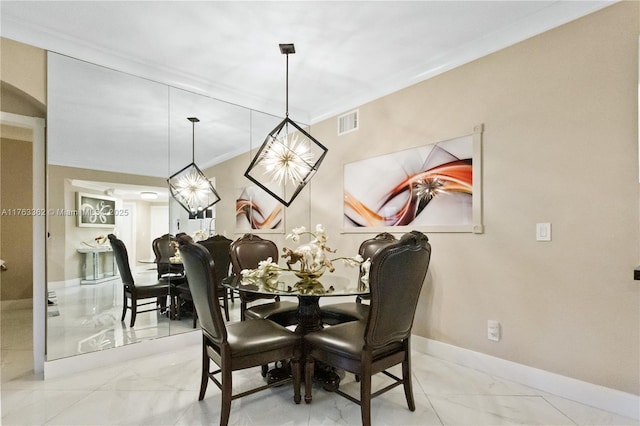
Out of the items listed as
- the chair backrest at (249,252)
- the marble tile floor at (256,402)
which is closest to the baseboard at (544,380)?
the marble tile floor at (256,402)

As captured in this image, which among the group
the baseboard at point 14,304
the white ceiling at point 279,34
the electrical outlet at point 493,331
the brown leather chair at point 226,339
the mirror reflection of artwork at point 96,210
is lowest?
the baseboard at point 14,304

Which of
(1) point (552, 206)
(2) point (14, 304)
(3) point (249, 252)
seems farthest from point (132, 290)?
(1) point (552, 206)

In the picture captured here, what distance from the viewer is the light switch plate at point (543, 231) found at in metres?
2.26

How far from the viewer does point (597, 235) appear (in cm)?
205

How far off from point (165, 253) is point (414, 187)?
261 cm

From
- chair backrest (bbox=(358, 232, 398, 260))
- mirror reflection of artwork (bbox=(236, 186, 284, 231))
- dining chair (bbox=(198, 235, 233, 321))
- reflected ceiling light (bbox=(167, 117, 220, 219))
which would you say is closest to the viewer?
chair backrest (bbox=(358, 232, 398, 260))

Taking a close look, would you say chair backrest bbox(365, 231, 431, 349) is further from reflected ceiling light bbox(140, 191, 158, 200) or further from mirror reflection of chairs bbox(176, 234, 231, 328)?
reflected ceiling light bbox(140, 191, 158, 200)

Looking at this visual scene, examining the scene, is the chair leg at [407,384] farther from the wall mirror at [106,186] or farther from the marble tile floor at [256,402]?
the wall mirror at [106,186]

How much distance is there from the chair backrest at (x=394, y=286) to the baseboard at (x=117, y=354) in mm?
2277

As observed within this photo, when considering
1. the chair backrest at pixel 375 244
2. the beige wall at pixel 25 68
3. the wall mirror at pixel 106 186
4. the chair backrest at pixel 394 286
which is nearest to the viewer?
the chair backrest at pixel 394 286

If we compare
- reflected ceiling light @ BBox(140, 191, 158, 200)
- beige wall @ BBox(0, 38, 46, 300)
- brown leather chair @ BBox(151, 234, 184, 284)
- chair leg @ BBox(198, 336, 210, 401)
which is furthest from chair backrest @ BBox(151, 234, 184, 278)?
beige wall @ BBox(0, 38, 46, 300)

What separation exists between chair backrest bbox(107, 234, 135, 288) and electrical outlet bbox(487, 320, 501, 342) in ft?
10.5

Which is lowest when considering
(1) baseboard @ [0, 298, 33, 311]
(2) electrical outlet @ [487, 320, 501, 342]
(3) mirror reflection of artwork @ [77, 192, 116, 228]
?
(1) baseboard @ [0, 298, 33, 311]

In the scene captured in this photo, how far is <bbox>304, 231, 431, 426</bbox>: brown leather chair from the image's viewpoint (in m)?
1.72
